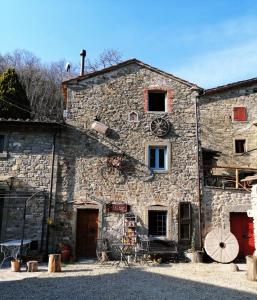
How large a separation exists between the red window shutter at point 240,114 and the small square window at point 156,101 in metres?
6.15

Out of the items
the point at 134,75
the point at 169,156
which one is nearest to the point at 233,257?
the point at 169,156

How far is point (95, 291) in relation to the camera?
7230 mm

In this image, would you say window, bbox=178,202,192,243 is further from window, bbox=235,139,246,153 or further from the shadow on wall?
window, bbox=235,139,246,153

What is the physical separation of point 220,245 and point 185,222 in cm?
148

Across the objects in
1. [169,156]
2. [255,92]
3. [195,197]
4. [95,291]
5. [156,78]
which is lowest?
[95,291]

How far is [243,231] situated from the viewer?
41.3ft

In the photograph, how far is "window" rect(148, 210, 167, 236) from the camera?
1209 centimetres

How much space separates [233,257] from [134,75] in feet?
26.0

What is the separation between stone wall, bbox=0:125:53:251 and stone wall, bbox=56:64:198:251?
0.60 meters

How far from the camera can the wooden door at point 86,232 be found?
38.5 ft

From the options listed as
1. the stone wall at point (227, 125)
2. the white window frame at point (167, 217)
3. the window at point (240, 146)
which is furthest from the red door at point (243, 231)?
the window at point (240, 146)

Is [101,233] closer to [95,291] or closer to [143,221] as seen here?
[143,221]

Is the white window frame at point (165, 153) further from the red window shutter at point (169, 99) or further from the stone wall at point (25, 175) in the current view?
the stone wall at point (25, 175)

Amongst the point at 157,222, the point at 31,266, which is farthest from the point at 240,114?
the point at 31,266
